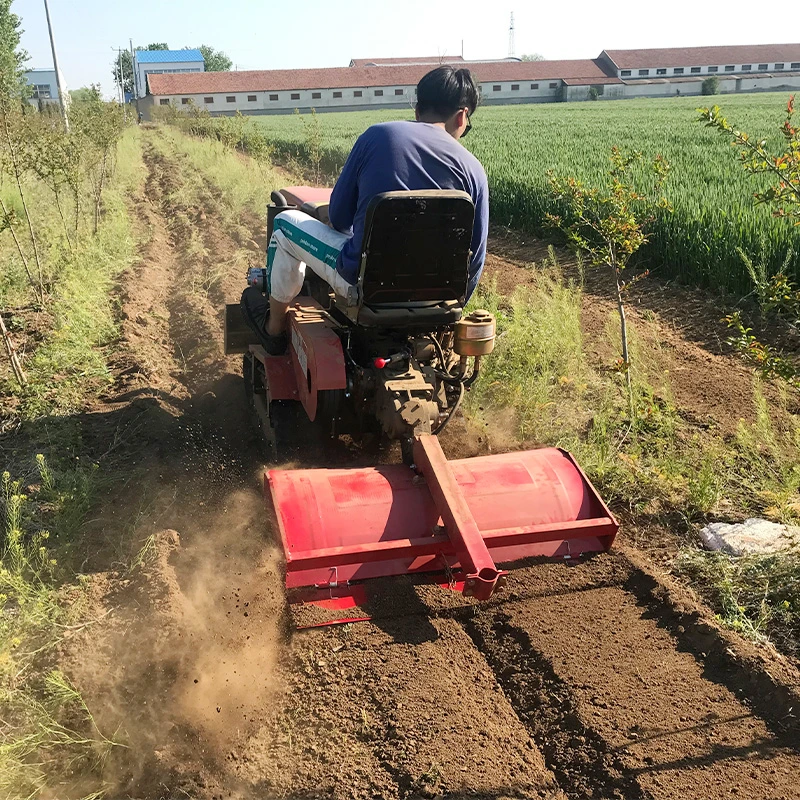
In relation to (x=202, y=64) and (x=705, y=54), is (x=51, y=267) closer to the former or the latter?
(x=705, y=54)

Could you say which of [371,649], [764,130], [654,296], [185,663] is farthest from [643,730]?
[764,130]

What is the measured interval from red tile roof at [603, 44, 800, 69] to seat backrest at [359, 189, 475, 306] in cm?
7059

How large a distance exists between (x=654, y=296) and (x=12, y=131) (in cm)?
717

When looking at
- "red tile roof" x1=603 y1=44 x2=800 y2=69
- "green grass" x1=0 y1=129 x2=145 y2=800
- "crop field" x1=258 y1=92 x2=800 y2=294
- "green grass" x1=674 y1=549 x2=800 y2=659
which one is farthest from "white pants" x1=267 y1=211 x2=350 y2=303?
"red tile roof" x1=603 y1=44 x2=800 y2=69

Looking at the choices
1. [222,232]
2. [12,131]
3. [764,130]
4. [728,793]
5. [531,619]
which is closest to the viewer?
[728,793]

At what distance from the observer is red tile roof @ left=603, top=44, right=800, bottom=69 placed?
65.6m

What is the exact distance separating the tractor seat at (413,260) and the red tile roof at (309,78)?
59919 millimetres

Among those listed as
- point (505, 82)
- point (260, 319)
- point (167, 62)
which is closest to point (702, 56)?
point (505, 82)

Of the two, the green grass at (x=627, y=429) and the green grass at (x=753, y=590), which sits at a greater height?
the green grass at (x=627, y=429)

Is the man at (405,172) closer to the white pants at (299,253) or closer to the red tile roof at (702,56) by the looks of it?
the white pants at (299,253)

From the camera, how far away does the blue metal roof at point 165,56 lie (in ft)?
284

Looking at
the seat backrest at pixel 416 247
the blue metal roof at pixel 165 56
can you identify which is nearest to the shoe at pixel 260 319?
the seat backrest at pixel 416 247

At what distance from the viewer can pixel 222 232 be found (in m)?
11.6

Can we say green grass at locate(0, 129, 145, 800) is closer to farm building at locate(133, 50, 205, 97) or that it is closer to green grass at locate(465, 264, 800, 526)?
green grass at locate(465, 264, 800, 526)
